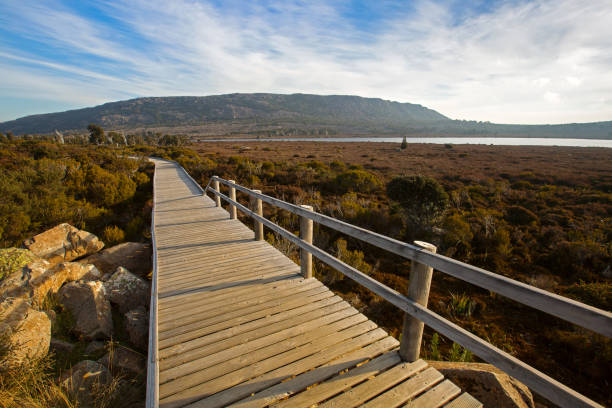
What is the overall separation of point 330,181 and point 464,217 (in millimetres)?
7504

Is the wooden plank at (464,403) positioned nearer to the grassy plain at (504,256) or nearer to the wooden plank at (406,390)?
the wooden plank at (406,390)

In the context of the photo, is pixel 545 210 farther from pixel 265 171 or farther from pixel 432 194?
pixel 265 171

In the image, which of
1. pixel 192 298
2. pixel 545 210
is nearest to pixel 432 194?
pixel 545 210

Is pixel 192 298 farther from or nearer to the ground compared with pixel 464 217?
farther from the ground

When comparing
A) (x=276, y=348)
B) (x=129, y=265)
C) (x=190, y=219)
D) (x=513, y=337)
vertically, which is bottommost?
(x=513, y=337)

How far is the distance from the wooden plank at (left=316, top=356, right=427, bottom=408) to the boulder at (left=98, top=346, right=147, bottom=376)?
2.21m

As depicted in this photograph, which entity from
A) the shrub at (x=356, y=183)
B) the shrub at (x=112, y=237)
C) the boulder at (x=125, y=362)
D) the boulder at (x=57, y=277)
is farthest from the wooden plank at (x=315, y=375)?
the shrub at (x=356, y=183)

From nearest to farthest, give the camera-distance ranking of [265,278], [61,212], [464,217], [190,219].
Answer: [265,278] → [190,219] → [61,212] → [464,217]

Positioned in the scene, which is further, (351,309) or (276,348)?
(351,309)

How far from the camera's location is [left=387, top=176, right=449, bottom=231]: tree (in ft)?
32.4

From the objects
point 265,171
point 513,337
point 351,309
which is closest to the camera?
point 351,309

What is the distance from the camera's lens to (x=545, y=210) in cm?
1174

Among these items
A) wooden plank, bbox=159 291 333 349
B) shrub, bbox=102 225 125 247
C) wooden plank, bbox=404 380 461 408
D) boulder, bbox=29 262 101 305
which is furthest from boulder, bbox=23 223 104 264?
wooden plank, bbox=404 380 461 408

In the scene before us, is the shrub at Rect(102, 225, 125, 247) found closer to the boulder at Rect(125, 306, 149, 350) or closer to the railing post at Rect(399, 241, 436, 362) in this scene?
the boulder at Rect(125, 306, 149, 350)
